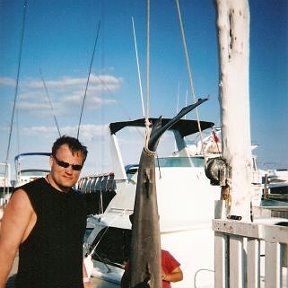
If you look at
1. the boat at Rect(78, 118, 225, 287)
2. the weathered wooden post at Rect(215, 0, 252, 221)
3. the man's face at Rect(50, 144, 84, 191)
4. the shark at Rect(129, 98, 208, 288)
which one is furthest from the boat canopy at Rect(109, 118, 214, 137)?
the man's face at Rect(50, 144, 84, 191)

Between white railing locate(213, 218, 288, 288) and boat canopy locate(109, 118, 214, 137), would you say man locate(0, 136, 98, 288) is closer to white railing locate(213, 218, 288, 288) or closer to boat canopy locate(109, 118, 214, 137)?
white railing locate(213, 218, 288, 288)

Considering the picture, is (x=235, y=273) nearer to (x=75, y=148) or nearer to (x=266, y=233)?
(x=266, y=233)

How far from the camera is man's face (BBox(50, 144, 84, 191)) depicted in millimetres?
2062

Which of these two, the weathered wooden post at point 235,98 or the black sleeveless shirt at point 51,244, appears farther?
the weathered wooden post at point 235,98

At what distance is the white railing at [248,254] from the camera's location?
2148 millimetres

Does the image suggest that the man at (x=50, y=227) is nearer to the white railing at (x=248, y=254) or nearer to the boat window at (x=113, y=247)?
the white railing at (x=248, y=254)

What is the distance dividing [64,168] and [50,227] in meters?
0.33

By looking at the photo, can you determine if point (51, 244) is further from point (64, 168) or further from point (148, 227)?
point (148, 227)

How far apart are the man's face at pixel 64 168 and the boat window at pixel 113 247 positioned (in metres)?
4.48

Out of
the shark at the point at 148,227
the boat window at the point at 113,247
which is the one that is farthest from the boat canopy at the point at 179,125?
the shark at the point at 148,227

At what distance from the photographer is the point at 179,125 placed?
7645 millimetres

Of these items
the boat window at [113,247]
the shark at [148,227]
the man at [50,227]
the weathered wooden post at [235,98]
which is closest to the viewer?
the man at [50,227]

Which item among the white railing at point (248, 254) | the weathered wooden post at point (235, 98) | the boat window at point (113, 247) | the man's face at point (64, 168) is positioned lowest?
the boat window at point (113, 247)

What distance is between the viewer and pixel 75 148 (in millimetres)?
2131
